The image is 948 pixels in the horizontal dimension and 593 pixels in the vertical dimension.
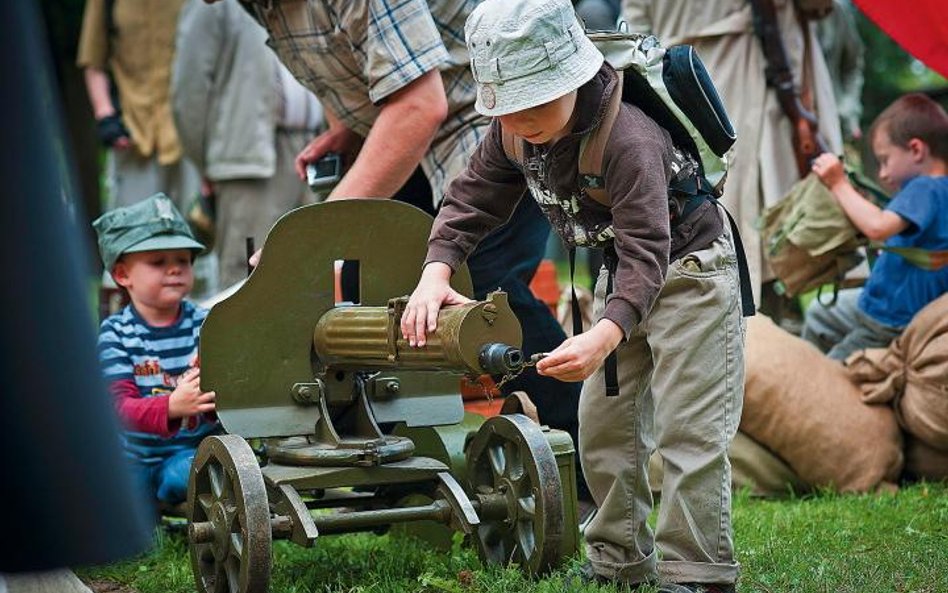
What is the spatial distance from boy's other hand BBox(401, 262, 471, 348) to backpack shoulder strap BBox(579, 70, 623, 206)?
373 mm

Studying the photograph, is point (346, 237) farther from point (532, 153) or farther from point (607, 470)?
point (607, 470)

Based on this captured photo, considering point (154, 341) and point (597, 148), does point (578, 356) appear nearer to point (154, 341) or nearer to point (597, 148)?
point (597, 148)

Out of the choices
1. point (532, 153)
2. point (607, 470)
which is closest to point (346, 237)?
point (532, 153)

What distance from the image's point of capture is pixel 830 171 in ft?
18.4

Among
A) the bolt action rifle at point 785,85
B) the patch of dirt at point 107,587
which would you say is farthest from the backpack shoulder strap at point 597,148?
the bolt action rifle at point 785,85

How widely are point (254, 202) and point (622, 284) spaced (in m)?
4.93

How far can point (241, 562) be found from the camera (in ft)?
11.5

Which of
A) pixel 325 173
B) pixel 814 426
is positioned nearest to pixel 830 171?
pixel 814 426

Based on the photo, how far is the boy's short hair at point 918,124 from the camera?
560 centimetres

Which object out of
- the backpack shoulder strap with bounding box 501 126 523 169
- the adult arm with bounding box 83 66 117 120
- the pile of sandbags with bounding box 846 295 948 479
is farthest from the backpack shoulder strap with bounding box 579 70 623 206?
the adult arm with bounding box 83 66 117 120

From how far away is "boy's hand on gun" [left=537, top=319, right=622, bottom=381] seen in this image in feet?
10.2

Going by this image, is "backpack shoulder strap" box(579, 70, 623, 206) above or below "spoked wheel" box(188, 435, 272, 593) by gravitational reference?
above

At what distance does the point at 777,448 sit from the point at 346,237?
2072 millimetres

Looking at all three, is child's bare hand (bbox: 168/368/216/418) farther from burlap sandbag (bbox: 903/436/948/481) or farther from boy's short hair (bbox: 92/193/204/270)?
burlap sandbag (bbox: 903/436/948/481)
